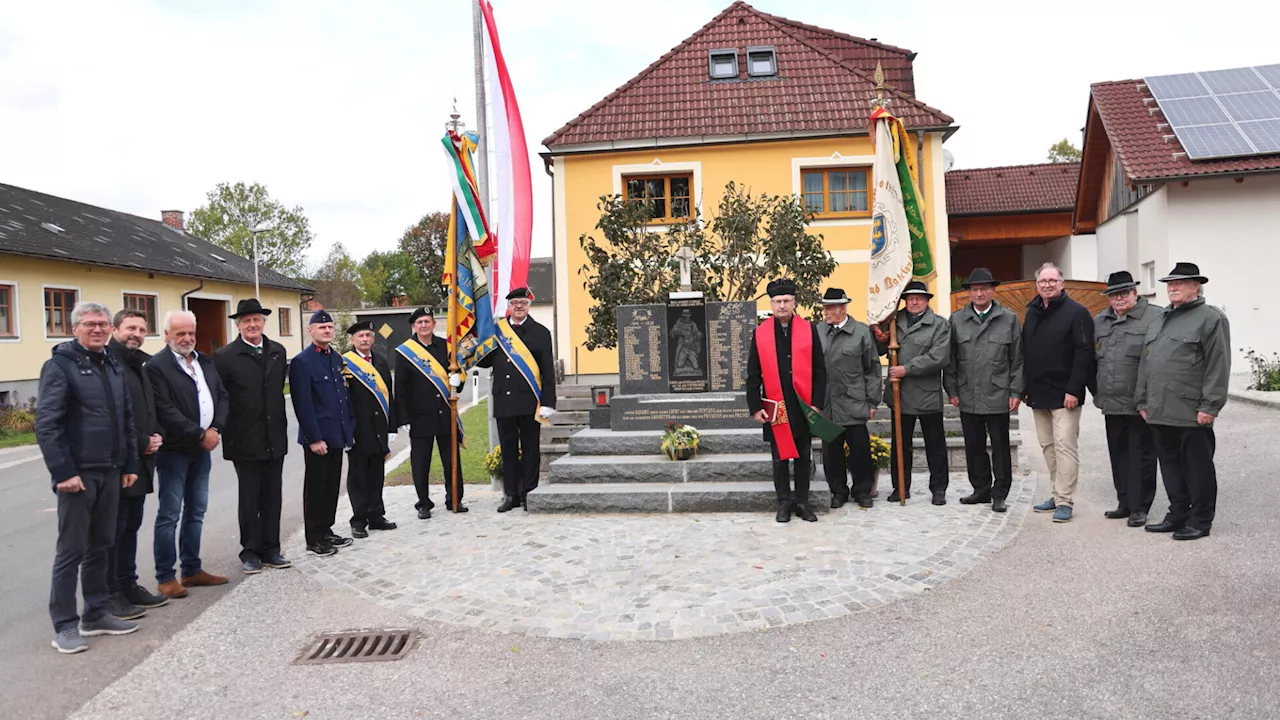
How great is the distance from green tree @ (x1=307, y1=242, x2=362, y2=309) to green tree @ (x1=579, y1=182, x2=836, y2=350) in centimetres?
5122

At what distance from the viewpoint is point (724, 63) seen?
62.1ft

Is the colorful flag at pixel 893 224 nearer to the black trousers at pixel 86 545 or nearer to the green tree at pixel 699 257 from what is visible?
the green tree at pixel 699 257

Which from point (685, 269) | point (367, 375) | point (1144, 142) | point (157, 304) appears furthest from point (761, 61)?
point (157, 304)

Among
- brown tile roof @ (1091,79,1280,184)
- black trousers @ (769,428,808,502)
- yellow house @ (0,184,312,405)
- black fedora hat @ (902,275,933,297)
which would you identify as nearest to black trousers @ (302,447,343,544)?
black trousers @ (769,428,808,502)

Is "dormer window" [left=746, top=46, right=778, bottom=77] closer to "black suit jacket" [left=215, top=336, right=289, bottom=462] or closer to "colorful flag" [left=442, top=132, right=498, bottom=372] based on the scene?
"colorful flag" [left=442, top=132, right=498, bottom=372]

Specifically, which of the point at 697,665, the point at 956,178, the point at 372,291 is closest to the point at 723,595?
the point at 697,665

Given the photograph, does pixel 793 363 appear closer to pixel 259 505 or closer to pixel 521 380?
pixel 521 380

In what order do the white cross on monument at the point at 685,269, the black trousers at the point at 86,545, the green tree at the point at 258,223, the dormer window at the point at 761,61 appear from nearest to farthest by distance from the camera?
1. the black trousers at the point at 86,545
2. the white cross on monument at the point at 685,269
3. the dormer window at the point at 761,61
4. the green tree at the point at 258,223

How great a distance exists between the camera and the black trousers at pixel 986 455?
7344 millimetres

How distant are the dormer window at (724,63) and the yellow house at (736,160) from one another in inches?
31.6

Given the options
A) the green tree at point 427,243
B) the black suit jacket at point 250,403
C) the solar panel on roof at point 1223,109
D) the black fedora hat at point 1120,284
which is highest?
the green tree at point 427,243

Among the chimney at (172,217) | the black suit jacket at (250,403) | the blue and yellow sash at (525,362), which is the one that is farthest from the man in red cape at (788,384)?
the chimney at (172,217)

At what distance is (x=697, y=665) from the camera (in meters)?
4.20

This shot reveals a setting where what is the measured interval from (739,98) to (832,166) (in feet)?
8.53
